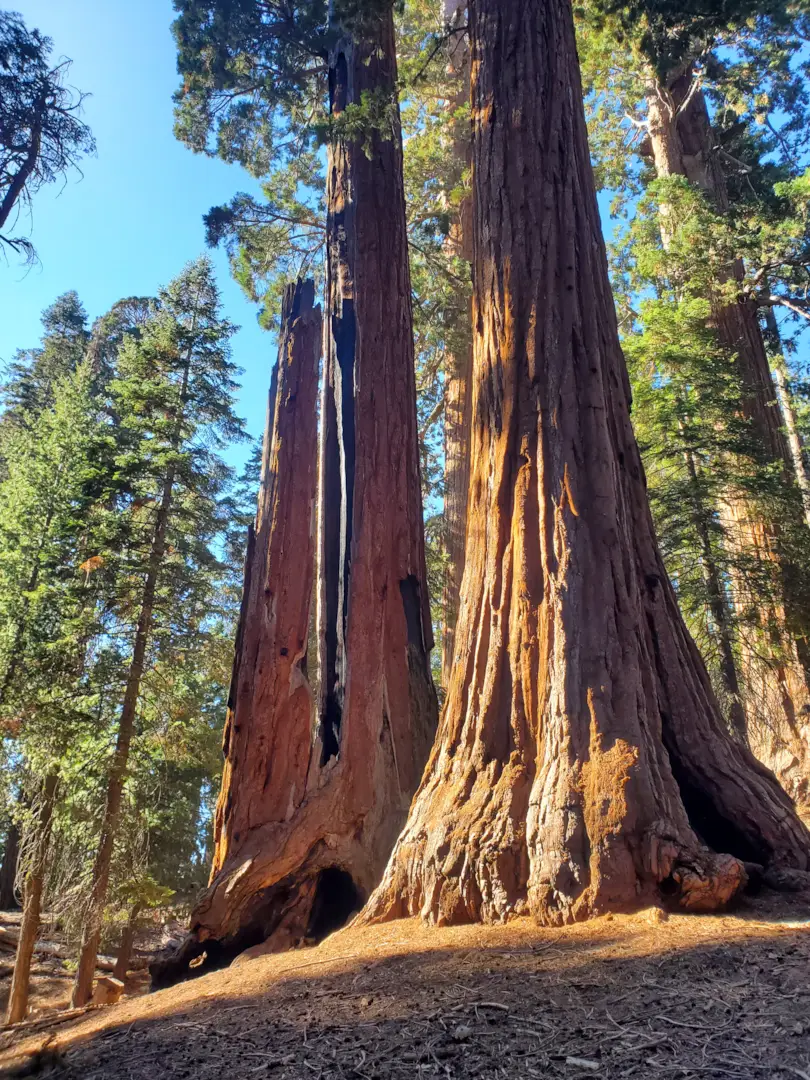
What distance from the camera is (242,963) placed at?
15.2 feet

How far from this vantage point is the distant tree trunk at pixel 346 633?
5.41 m

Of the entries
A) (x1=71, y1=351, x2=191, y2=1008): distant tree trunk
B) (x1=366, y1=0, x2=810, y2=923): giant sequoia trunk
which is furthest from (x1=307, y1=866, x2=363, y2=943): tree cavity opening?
(x1=71, y1=351, x2=191, y2=1008): distant tree trunk

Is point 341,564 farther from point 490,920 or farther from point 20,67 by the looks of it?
point 20,67

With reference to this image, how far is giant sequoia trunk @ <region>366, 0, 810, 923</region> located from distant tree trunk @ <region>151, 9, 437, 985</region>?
119 centimetres

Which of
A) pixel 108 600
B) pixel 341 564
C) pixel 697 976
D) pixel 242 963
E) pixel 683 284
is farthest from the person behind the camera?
pixel 683 284

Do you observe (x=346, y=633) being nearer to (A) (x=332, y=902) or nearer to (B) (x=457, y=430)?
(A) (x=332, y=902)

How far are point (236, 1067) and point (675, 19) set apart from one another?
36.6 feet

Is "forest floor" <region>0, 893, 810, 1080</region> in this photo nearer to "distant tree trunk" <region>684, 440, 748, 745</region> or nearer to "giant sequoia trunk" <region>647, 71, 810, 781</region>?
"distant tree trunk" <region>684, 440, 748, 745</region>

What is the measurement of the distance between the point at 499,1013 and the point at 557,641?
88.5 inches

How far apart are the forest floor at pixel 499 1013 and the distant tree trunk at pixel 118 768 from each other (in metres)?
7.71

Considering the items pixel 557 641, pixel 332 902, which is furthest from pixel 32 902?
pixel 557 641

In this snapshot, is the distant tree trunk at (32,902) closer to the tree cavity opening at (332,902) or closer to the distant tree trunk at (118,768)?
the distant tree trunk at (118,768)

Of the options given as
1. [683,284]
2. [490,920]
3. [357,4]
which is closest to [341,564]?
[490,920]

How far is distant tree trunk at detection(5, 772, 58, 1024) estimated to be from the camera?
11766 mm
